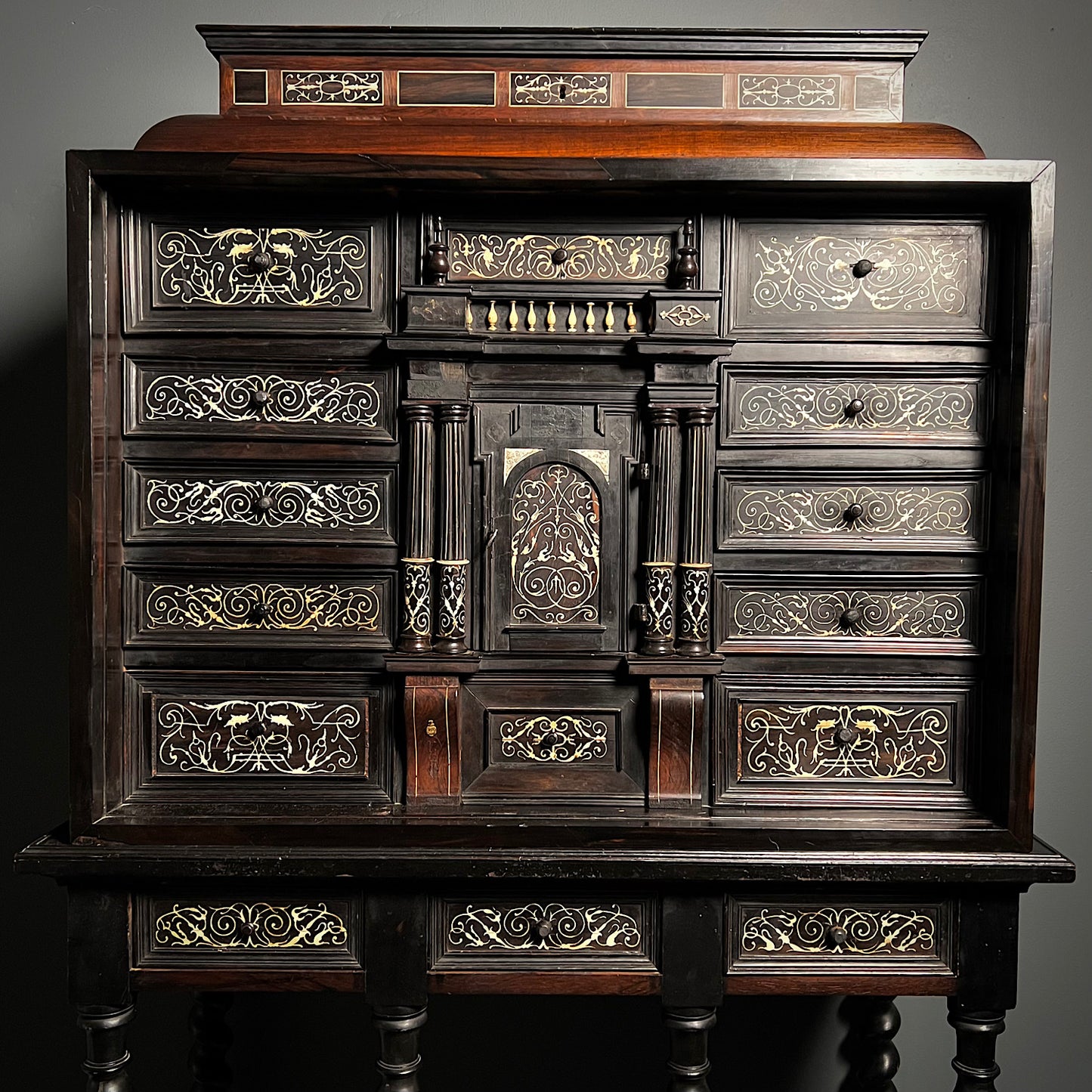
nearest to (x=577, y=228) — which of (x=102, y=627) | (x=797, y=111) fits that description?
(x=797, y=111)

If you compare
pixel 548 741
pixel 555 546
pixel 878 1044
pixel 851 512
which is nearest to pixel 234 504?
pixel 555 546

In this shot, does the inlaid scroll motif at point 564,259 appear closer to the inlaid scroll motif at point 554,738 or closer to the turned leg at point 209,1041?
the inlaid scroll motif at point 554,738

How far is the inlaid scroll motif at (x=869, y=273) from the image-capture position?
2.34 metres

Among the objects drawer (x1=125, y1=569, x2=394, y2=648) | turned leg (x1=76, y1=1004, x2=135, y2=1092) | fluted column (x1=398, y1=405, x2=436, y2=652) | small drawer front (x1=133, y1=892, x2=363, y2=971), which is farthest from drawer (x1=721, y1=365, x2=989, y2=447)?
turned leg (x1=76, y1=1004, x2=135, y2=1092)

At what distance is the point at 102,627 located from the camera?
2.28 m

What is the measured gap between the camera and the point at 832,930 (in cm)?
224

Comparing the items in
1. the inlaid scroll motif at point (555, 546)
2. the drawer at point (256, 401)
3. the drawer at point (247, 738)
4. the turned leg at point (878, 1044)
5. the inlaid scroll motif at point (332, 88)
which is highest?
the inlaid scroll motif at point (332, 88)

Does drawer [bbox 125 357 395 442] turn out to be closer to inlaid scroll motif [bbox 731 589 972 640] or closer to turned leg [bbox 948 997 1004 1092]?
inlaid scroll motif [bbox 731 589 972 640]

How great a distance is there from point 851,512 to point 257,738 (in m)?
1.45

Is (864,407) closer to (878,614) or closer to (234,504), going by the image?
(878,614)

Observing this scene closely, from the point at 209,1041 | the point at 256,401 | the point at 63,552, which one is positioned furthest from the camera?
the point at 63,552

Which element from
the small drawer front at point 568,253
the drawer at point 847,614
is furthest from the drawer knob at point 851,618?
the small drawer front at point 568,253

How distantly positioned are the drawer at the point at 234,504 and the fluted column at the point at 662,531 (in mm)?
598

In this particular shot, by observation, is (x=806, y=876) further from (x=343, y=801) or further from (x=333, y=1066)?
(x=333, y=1066)
